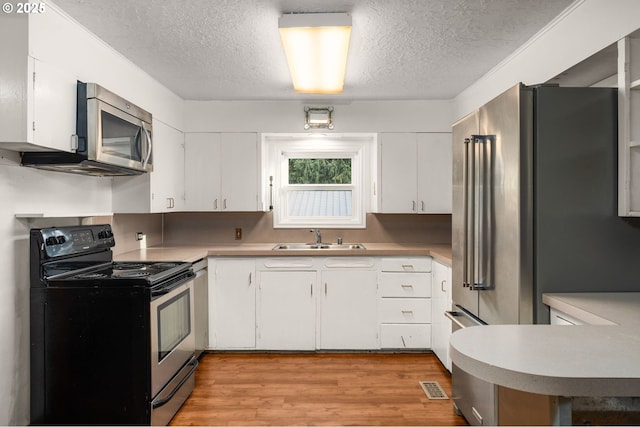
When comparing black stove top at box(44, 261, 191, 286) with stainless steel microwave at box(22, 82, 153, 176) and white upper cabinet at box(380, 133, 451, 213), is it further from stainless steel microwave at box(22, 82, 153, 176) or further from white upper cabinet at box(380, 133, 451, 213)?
white upper cabinet at box(380, 133, 451, 213)

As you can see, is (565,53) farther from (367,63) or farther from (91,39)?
(91,39)

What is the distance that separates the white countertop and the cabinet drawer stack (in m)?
2.04

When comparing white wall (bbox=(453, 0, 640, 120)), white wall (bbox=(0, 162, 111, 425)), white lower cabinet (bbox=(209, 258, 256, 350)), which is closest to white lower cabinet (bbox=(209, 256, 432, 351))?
white lower cabinet (bbox=(209, 258, 256, 350))

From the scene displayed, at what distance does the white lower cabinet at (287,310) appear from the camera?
3525 mm

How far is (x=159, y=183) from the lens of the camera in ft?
10.8

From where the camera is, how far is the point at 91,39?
2.40 m

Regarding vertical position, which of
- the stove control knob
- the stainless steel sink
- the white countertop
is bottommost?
the white countertop

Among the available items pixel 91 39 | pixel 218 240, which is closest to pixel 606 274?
pixel 91 39

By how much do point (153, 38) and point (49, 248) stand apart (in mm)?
1373

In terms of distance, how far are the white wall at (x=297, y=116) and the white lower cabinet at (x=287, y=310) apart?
146cm

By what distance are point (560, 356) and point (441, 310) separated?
223cm

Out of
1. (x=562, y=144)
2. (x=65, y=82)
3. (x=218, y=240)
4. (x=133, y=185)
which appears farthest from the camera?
(x=218, y=240)

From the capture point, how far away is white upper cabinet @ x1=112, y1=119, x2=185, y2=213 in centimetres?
307

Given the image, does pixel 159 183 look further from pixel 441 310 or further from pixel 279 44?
pixel 441 310
